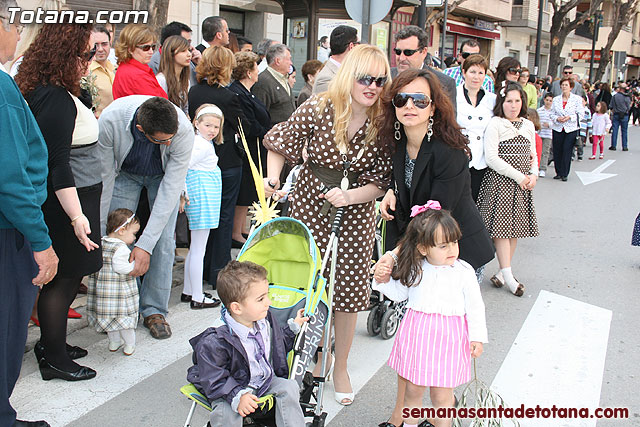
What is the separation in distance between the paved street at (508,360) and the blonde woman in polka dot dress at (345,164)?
2.11ft

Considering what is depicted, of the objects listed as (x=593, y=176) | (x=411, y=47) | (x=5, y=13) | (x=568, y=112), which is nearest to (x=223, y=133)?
(x=411, y=47)

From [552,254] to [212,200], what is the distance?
434 cm

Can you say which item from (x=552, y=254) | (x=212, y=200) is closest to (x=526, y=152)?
(x=552, y=254)

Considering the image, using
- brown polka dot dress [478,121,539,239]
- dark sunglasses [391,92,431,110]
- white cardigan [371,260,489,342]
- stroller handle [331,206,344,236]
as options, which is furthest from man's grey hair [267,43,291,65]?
white cardigan [371,260,489,342]

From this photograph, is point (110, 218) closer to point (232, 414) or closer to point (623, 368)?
point (232, 414)

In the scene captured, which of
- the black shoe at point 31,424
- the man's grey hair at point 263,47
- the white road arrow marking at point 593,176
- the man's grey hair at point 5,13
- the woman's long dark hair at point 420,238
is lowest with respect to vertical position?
the black shoe at point 31,424

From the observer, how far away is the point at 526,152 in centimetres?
604

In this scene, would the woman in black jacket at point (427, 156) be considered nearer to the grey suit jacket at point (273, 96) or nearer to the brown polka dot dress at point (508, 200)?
the brown polka dot dress at point (508, 200)

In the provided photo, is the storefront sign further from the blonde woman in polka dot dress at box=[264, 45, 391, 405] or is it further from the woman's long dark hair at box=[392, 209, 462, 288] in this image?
the woman's long dark hair at box=[392, 209, 462, 288]

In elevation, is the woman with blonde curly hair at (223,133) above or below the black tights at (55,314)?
above

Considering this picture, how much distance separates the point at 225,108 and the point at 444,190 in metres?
3.09

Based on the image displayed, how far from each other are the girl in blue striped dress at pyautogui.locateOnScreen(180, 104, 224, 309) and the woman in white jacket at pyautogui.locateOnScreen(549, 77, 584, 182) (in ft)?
30.8

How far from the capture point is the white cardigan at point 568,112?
41.8 feet

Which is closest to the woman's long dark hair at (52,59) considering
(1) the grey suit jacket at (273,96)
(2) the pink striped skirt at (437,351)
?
(2) the pink striped skirt at (437,351)
